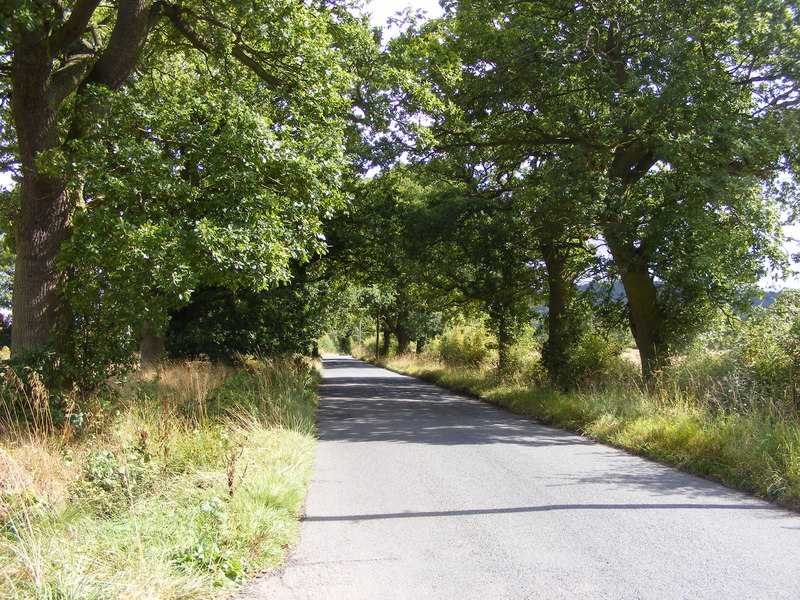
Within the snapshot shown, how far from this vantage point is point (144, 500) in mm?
5305

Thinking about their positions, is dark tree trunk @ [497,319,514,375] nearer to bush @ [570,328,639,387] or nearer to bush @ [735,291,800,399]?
bush @ [570,328,639,387]

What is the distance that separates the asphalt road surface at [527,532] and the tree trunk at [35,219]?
4.68m

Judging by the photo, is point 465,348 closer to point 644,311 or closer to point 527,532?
point 644,311

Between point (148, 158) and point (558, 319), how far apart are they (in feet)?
42.1

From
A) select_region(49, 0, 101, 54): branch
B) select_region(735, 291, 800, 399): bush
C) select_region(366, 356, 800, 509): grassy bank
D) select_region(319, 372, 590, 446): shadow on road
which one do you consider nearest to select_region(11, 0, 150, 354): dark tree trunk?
select_region(49, 0, 101, 54): branch

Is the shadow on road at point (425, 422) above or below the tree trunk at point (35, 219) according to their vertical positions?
below

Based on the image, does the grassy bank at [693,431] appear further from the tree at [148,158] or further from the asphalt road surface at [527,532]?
the tree at [148,158]

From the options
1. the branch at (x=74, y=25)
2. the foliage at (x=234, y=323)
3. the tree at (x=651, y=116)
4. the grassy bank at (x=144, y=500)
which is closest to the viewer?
the grassy bank at (x=144, y=500)

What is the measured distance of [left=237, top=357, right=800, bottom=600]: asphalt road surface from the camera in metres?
4.20

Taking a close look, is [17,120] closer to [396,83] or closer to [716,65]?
[396,83]

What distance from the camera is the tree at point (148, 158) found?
7.78 meters

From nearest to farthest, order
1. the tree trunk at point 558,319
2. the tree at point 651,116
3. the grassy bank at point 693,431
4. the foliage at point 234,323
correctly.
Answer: the grassy bank at point 693,431, the tree at point 651,116, the tree trunk at point 558,319, the foliage at point 234,323

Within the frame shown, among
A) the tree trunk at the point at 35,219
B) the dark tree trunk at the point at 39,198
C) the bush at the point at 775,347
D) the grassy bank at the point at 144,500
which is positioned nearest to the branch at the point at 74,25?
the dark tree trunk at the point at 39,198

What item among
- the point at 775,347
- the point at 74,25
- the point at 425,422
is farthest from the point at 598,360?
the point at 74,25
